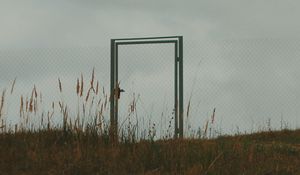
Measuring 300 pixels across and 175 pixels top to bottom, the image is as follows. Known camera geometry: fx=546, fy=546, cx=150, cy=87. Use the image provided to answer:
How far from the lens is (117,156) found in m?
4.98

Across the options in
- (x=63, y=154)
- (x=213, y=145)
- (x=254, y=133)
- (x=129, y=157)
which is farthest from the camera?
(x=254, y=133)

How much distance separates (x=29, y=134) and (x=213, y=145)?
2091mm

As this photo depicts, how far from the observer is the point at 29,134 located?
244 inches

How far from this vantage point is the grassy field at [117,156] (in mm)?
4652

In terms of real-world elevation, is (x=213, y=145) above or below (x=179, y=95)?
below

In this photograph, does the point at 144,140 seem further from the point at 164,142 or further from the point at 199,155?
the point at 199,155

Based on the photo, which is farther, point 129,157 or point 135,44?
point 135,44

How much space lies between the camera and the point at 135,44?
375 inches

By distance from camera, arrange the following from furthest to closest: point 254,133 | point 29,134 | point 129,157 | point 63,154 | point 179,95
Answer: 1. point 254,133
2. point 179,95
3. point 29,134
4. point 63,154
5. point 129,157

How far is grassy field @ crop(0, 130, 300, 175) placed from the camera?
465cm

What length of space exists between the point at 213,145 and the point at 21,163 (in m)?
1.97

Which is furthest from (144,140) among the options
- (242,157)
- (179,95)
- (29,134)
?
(179,95)

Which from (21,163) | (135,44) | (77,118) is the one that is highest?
(135,44)

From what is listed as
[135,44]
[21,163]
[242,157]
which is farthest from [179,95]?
[21,163]
